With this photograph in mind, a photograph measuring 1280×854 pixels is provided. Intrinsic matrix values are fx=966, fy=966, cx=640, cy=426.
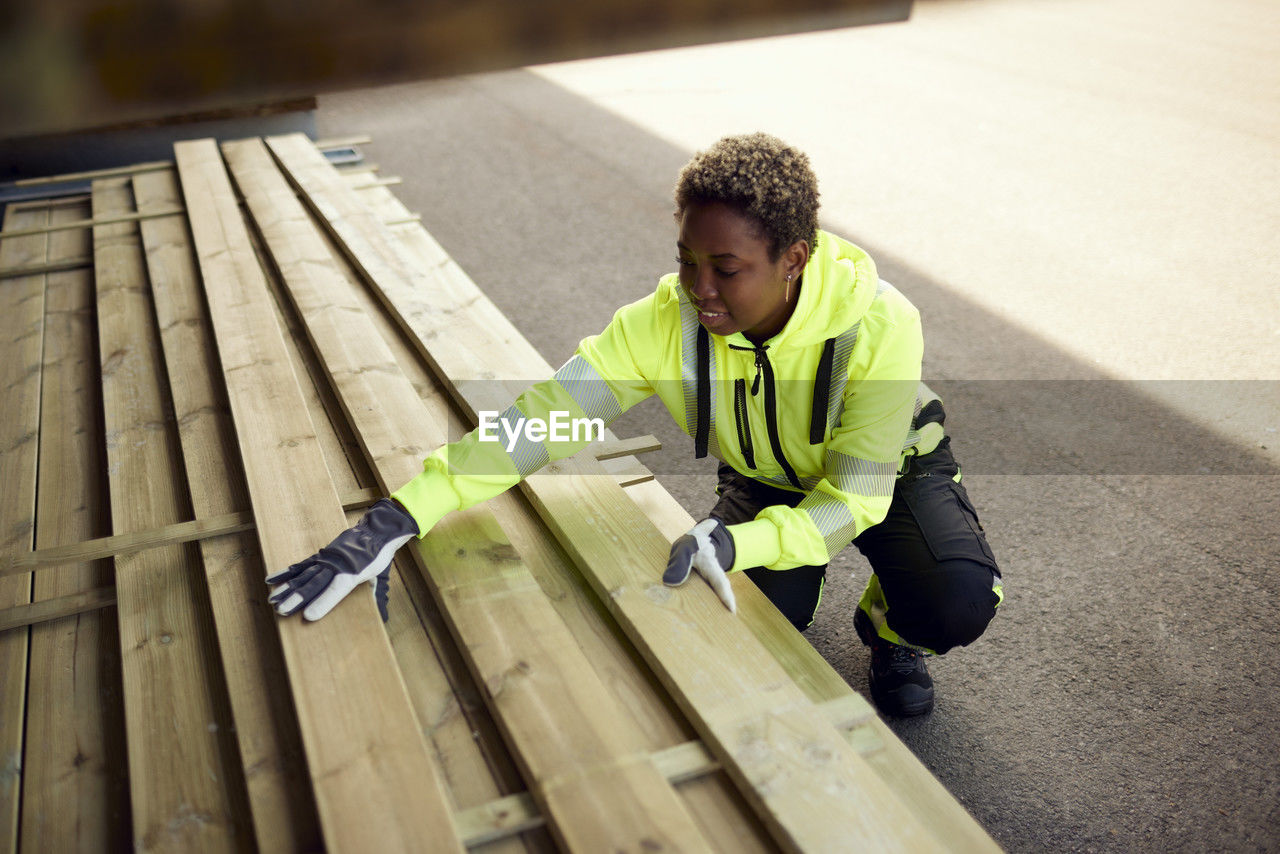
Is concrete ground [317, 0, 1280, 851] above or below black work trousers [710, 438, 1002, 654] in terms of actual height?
below

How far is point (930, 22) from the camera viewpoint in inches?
493

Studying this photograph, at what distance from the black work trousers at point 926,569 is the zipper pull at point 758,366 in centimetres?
43

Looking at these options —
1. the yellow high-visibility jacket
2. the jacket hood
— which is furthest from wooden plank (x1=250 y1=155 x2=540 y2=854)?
the jacket hood

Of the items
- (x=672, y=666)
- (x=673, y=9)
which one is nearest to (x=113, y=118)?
(x=673, y=9)

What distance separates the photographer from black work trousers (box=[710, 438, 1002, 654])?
2.32 metres

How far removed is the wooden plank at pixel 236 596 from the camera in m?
1.64

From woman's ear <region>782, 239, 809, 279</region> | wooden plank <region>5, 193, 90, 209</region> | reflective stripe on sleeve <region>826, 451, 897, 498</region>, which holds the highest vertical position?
woman's ear <region>782, 239, 809, 279</region>

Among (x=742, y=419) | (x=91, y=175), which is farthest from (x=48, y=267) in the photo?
(x=742, y=419)

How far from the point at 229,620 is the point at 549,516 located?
2.42ft

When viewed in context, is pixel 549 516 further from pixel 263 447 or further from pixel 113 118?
pixel 113 118

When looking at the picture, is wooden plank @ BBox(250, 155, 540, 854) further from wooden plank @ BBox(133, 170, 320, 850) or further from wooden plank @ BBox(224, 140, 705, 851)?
wooden plank @ BBox(133, 170, 320, 850)

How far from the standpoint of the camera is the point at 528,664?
1853 millimetres

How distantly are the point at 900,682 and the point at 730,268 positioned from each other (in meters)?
1.25

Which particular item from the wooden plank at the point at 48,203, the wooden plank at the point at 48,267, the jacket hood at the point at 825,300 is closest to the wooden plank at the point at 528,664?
the jacket hood at the point at 825,300
